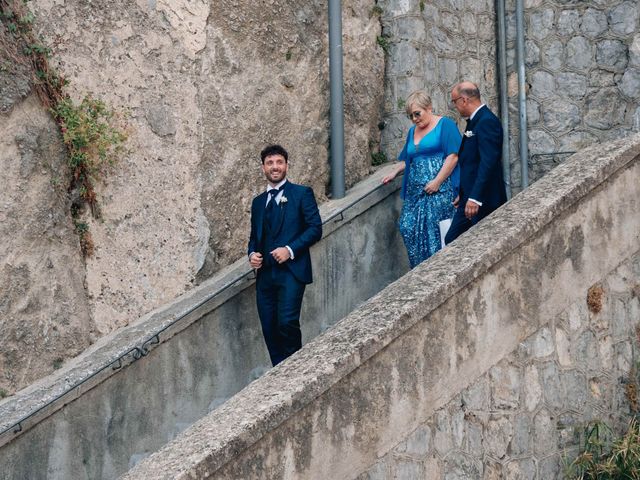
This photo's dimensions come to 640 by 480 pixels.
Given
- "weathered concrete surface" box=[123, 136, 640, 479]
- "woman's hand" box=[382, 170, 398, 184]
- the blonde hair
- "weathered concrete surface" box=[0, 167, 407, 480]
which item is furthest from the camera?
"woman's hand" box=[382, 170, 398, 184]

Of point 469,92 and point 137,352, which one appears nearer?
point 137,352

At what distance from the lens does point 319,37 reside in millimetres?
8703

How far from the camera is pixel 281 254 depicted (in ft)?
22.0

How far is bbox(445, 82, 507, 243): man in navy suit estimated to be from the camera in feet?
22.4

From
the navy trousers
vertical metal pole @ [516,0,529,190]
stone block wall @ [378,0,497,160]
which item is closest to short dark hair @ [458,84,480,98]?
the navy trousers

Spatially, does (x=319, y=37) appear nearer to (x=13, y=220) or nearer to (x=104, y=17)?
(x=104, y=17)

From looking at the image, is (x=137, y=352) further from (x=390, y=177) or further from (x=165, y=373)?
(x=390, y=177)

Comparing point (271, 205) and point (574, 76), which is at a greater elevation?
point (574, 76)

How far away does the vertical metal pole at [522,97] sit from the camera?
10.0 metres

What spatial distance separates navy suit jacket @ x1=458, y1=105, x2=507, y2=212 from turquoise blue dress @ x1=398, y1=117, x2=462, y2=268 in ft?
1.23

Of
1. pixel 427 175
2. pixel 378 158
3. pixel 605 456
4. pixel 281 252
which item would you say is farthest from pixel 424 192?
pixel 605 456

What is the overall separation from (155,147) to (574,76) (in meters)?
4.11

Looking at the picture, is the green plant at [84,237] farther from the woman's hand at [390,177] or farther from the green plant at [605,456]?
the green plant at [605,456]

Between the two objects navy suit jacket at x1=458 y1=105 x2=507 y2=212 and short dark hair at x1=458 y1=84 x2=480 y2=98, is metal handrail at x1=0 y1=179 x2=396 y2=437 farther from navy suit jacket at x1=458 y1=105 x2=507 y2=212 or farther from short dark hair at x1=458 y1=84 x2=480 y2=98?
short dark hair at x1=458 y1=84 x2=480 y2=98
